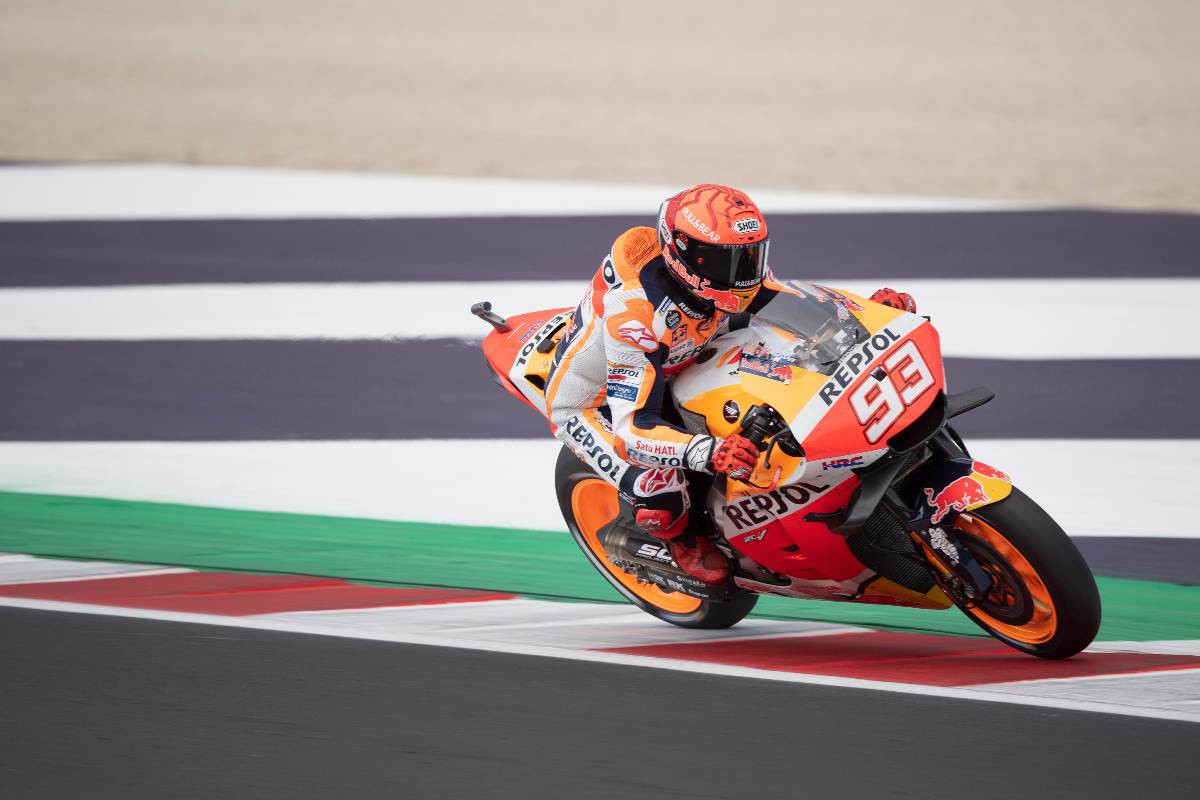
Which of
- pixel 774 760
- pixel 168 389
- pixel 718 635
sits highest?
pixel 168 389

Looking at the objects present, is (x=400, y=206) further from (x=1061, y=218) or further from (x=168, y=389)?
(x=1061, y=218)

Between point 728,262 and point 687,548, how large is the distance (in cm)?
111

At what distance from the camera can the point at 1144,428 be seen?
28.7 ft

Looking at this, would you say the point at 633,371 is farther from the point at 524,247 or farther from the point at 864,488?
the point at 524,247

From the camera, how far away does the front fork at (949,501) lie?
527cm

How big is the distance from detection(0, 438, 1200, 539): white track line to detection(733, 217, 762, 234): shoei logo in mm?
2482

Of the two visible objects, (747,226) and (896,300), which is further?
(896,300)

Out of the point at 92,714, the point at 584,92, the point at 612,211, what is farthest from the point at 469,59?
the point at 92,714

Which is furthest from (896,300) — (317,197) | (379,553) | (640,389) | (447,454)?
(317,197)

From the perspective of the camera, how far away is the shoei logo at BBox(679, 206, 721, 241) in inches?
216

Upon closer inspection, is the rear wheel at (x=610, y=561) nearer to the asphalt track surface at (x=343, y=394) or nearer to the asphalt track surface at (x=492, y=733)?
the asphalt track surface at (x=492, y=733)

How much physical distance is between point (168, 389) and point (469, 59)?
9.38m

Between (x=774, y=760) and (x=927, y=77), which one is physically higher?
(x=927, y=77)

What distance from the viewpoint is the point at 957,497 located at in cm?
528
